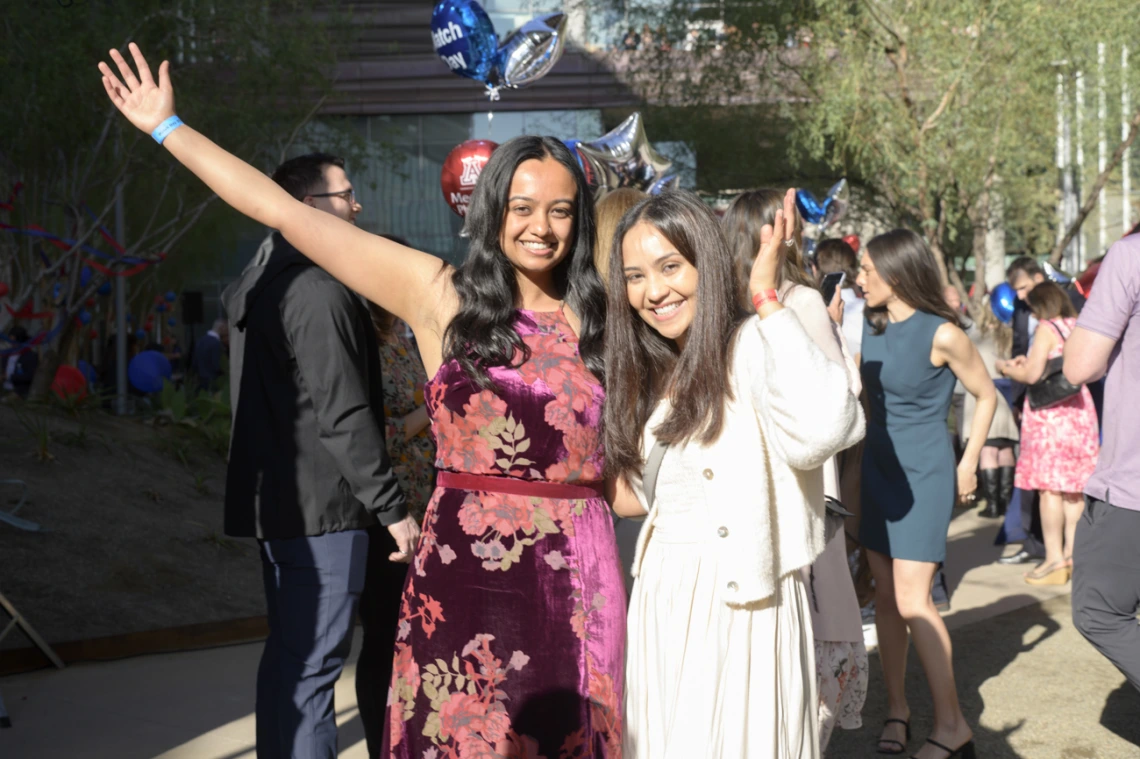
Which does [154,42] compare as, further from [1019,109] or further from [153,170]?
[1019,109]

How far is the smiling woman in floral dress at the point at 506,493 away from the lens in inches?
116

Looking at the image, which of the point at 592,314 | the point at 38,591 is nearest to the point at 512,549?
the point at 592,314

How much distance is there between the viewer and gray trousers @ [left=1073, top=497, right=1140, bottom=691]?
3.83 metres

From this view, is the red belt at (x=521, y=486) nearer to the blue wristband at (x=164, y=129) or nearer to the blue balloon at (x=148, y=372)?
the blue wristband at (x=164, y=129)

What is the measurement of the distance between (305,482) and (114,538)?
4.39 metres

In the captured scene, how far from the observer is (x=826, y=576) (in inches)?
166

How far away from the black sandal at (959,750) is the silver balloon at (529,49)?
6.55 metres

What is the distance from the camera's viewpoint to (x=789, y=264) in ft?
14.6

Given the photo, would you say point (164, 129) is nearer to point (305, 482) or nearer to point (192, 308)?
point (305, 482)

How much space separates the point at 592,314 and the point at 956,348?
222 centimetres

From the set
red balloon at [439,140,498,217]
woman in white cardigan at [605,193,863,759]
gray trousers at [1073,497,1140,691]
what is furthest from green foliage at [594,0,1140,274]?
woman in white cardigan at [605,193,863,759]

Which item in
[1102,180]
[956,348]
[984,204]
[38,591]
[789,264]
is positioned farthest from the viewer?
[984,204]

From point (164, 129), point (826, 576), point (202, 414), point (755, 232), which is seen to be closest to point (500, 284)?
point (164, 129)

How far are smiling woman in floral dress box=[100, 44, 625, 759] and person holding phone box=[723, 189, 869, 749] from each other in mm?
1329
